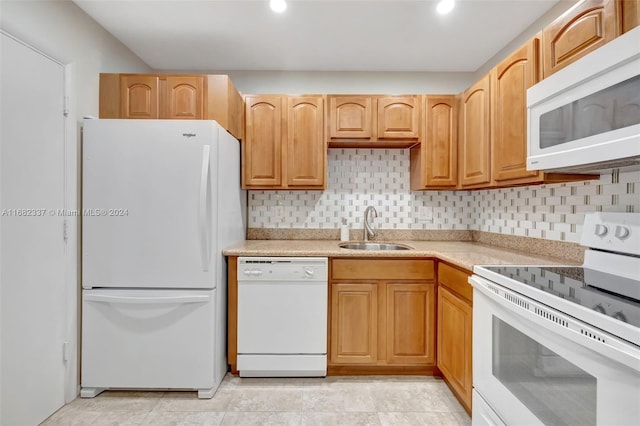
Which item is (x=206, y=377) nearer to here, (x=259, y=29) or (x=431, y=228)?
(x=431, y=228)

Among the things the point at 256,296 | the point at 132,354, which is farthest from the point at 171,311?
the point at 256,296

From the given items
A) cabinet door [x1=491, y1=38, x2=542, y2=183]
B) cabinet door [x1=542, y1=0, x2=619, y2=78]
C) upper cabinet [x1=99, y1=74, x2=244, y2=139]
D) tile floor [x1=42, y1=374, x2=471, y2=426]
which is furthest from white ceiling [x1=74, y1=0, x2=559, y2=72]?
tile floor [x1=42, y1=374, x2=471, y2=426]

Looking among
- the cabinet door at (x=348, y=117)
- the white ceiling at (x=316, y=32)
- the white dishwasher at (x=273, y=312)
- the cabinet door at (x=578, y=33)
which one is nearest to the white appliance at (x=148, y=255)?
the white dishwasher at (x=273, y=312)

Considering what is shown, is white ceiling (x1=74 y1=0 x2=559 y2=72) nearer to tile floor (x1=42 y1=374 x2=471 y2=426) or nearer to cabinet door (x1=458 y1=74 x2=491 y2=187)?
cabinet door (x1=458 y1=74 x2=491 y2=187)

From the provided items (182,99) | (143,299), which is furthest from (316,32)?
(143,299)

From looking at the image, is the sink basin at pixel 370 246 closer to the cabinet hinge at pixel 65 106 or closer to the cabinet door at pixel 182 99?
the cabinet door at pixel 182 99

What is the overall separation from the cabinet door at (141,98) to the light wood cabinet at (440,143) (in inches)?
81.0

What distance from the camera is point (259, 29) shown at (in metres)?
2.21

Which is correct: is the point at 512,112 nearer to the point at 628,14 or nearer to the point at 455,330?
the point at 628,14

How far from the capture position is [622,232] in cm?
131

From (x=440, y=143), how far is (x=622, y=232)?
1.45 meters

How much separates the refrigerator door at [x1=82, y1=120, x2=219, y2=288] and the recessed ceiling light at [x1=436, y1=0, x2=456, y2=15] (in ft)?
5.23

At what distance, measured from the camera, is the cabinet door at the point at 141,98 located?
2.26 metres

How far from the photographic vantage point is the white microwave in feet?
3.33
